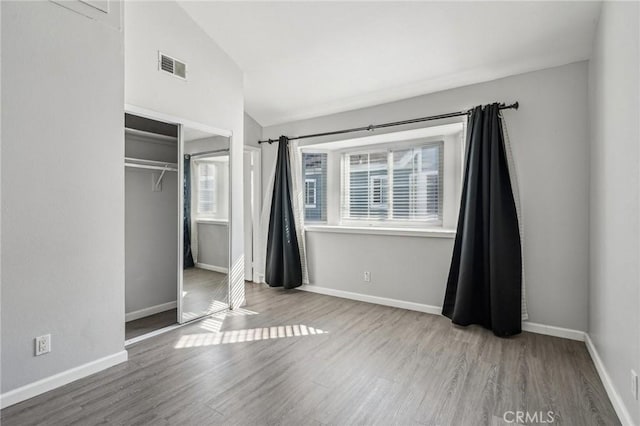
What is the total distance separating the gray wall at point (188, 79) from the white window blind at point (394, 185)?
1.56m

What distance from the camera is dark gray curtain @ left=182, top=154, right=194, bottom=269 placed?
3.20m

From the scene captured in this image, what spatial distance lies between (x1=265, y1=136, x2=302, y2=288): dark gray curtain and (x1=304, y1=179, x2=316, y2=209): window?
32 centimetres

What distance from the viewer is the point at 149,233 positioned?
3510 mm

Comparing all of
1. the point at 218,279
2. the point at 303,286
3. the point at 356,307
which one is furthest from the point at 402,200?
the point at 218,279

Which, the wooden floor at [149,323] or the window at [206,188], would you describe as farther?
the window at [206,188]

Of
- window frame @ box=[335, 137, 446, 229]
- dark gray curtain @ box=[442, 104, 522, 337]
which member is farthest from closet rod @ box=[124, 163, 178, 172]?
dark gray curtain @ box=[442, 104, 522, 337]

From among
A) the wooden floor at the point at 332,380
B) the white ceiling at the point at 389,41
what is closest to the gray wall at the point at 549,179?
the white ceiling at the point at 389,41

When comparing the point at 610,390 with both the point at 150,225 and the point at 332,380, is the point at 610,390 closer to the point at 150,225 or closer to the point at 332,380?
the point at 332,380

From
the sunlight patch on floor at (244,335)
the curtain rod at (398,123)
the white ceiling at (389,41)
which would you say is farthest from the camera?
the curtain rod at (398,123)

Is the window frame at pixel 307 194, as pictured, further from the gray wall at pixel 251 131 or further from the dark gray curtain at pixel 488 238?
the dark gray curtain at pixel 488 238

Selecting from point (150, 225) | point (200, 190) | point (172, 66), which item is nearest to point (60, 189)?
point (200, 190)

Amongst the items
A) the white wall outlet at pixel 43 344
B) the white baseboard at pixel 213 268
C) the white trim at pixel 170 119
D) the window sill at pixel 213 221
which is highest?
the white trim at pixel 170 119

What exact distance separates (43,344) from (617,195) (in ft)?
11.9

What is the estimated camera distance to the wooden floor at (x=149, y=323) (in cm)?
302
